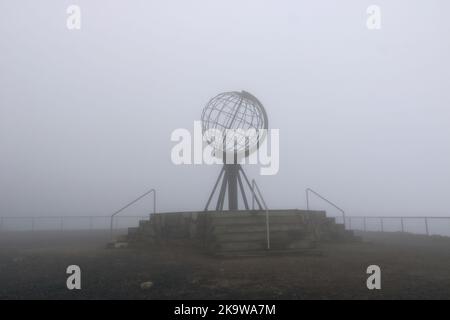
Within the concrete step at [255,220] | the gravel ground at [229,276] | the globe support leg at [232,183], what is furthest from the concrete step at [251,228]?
the globe support leg at [232,183]

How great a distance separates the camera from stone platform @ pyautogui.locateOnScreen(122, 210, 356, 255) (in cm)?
909

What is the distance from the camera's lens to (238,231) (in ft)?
31.0

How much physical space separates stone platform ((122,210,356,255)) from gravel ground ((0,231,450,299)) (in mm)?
675

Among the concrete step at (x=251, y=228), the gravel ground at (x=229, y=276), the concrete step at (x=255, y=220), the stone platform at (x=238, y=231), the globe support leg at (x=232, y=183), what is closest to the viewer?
the gravel ground at (x=229, y=276)

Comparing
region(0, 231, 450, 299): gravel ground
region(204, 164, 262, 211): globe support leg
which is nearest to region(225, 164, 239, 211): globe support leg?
region(204, 164, 262, 211): globe support leg

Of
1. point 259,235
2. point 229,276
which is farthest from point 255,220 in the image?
point 229,276

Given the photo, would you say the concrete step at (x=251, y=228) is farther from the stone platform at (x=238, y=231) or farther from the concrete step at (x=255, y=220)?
the concrete step at (x=255, y=220)

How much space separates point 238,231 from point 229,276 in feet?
10.7

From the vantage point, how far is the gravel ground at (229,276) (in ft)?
16.6

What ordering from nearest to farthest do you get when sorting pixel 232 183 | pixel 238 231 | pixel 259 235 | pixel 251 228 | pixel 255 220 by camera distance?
1. pixel 259 235
2. pixel 238 231
3. pixel 251 228
4. pixel 255 220
5. pixel 232 183

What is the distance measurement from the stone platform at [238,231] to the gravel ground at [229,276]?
0.67 m

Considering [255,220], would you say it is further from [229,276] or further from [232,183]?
[232,183]
